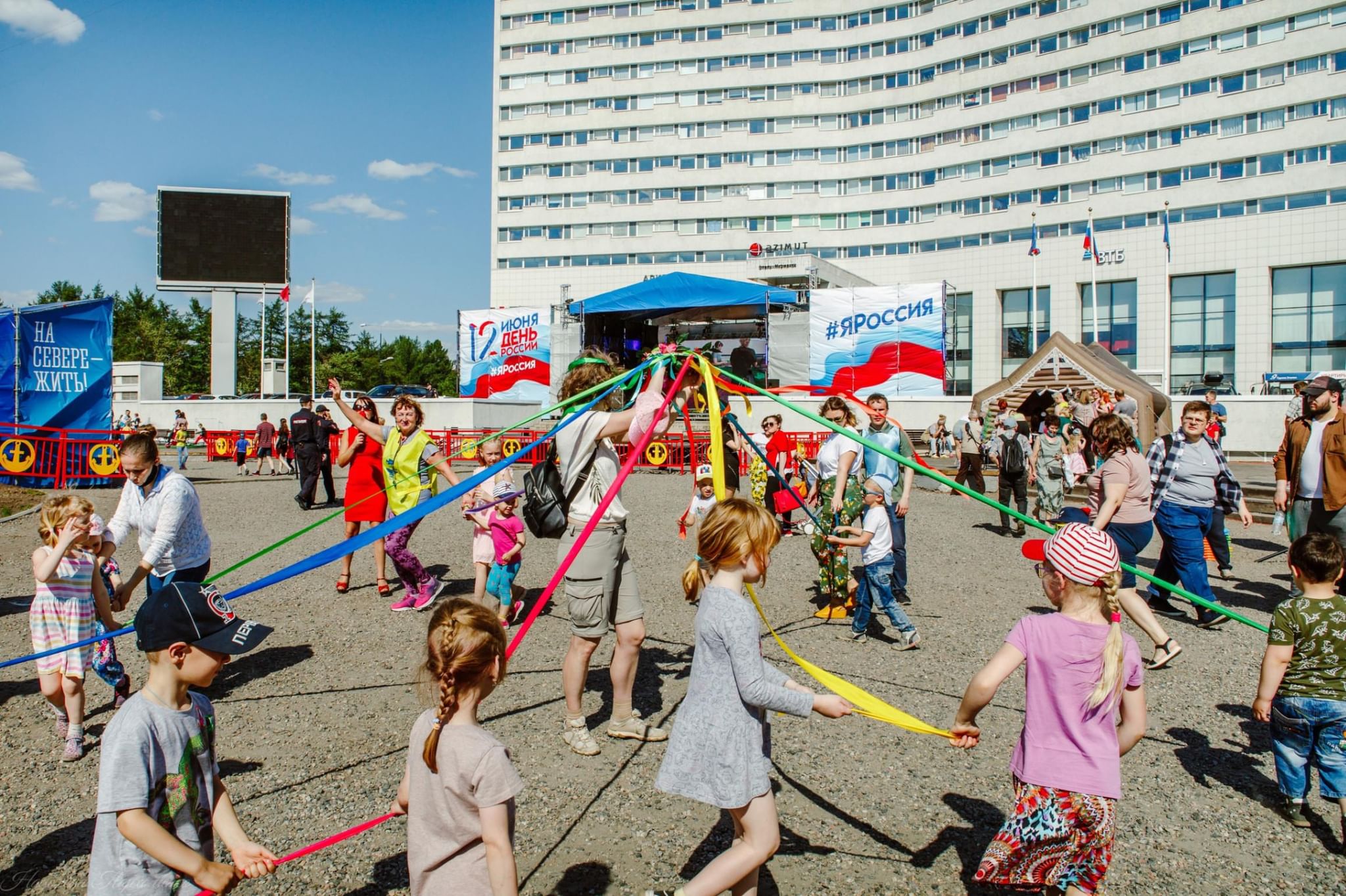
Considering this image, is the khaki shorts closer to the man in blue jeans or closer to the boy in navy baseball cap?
the boy in navy baseball cap

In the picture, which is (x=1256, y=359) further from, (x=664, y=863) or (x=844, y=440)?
(x=664, y=863)

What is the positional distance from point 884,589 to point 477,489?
12.8ft

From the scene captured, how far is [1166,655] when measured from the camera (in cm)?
592

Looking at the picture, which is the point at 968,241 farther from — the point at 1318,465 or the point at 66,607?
the point at 66,607

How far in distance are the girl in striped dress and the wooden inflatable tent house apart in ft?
54.5

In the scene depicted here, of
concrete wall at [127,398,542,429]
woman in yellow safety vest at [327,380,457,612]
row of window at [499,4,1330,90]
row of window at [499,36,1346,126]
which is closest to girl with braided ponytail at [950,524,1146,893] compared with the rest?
woman in yellow safety vest at [327,380,457,612]

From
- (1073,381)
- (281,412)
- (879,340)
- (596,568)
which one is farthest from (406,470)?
(281,412)

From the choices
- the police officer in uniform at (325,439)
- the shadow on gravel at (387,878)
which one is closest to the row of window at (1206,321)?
the police officer in uniform at (325,439)

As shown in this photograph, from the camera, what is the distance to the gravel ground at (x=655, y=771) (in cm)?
349

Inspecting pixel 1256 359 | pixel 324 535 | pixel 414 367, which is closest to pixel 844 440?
pixel 324 535

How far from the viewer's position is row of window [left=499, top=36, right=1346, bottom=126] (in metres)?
37.9

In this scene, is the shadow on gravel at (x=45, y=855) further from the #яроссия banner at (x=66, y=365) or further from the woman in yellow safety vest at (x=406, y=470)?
the #яроссия banner at (x=66, y=365)

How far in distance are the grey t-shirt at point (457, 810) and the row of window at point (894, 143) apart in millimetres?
46865

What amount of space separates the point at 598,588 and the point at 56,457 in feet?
58.2
